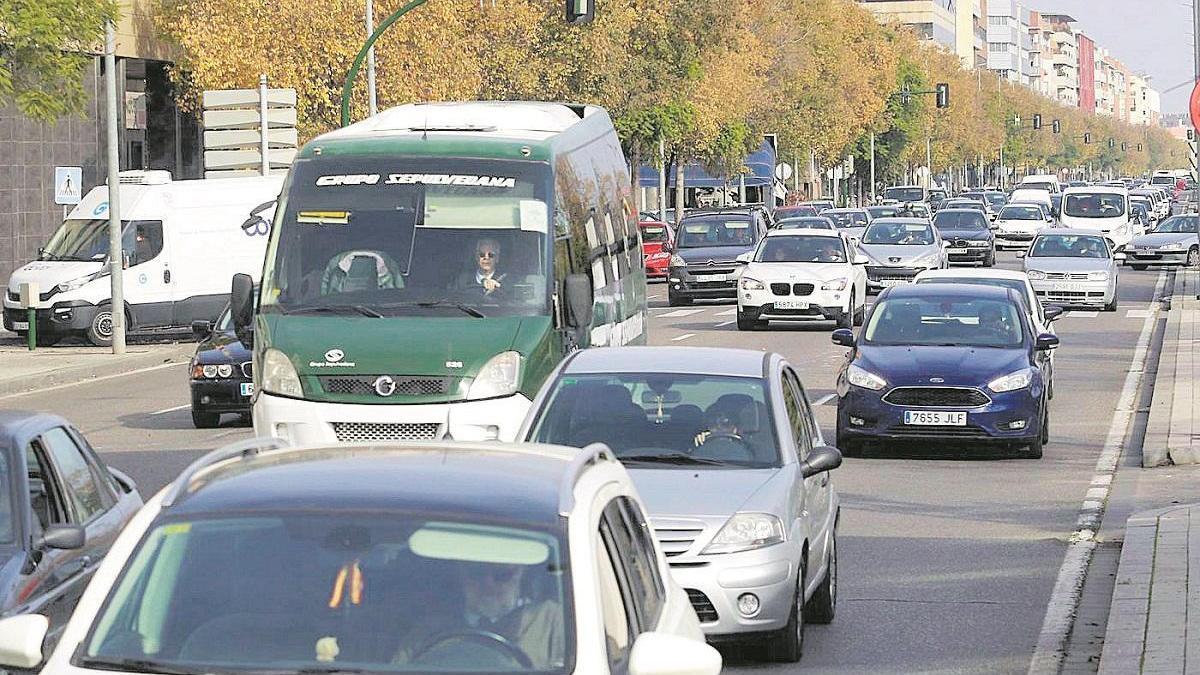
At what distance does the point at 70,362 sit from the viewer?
31.2 m

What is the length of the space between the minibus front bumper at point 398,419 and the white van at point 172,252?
72.8 feet

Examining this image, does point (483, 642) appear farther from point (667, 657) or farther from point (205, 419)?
point (205, 419)

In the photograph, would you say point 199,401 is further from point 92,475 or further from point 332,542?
point 332,542

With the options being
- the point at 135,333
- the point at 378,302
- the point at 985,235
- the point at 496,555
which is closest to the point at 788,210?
the point at 985,235

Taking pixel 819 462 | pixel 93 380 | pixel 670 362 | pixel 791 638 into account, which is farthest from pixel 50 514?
pixel 93 380

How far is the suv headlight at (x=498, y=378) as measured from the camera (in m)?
14.2

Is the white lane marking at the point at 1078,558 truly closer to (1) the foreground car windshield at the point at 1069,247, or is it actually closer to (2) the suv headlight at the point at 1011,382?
(2) the suv headlight at the point at 1011,382

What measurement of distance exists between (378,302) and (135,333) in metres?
23.0

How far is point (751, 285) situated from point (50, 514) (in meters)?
27.6

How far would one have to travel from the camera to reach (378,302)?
14750mm

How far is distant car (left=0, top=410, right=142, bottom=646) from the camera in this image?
8.12 meters

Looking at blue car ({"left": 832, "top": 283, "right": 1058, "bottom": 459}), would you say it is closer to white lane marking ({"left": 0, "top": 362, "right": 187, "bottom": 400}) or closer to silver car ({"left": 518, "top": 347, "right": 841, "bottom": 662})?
silver car ({"left": 518, "top": 347, "right": 841, "bottom": 662})

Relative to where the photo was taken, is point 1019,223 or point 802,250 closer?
point 802,250

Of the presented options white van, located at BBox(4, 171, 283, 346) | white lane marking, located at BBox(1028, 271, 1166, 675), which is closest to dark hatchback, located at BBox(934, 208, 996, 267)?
white van, located at BBox(4, 171, 283, 346)
